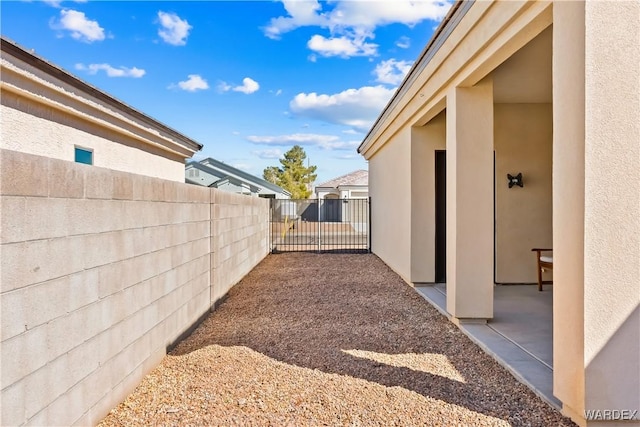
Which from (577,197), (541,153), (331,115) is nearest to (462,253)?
(577,197)

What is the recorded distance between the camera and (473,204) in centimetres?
543

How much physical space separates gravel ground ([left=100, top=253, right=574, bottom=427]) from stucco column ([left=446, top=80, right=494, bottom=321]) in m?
0.58

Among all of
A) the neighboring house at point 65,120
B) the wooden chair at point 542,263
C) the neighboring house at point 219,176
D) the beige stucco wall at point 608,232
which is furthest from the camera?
the neighboring house at point 219,176

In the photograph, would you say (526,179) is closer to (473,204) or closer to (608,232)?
(473,204)

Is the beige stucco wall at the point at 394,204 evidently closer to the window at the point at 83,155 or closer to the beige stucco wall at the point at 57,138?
the beige stucco wall at the point at 57,138

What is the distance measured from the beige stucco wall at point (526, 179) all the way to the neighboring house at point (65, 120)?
23.7ft

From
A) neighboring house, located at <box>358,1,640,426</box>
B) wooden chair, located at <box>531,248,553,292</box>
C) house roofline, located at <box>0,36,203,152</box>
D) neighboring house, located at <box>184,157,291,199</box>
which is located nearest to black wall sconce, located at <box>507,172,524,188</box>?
neighboring house, located at <box>358,1,640,426</box>

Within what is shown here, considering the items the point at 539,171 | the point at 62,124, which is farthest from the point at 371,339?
the point at 62,124

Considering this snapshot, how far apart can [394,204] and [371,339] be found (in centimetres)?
552

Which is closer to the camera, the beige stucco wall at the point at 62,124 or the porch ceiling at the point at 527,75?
the porch ceiling at the point at 527,75

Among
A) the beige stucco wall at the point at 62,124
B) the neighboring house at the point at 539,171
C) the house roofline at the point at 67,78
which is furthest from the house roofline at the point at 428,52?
the beige stucco wall at the point at 62,124

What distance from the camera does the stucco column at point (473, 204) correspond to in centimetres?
539

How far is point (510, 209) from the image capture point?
26.4 feet

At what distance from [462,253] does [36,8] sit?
8.09 m
